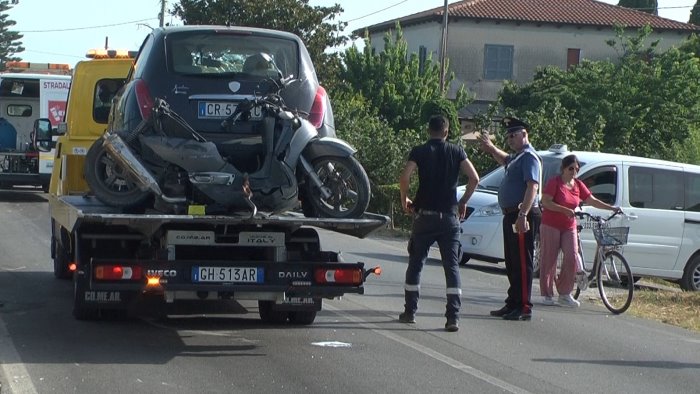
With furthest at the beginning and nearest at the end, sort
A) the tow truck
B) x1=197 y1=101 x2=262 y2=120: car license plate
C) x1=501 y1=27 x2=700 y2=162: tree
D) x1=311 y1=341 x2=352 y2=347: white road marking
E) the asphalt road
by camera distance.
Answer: x1=501 y1=27 x2=700 y2=162: tree
x1=197 y1=101 x2=262 y2=120: car license plate
x1=311 y1=341 x2=352 y2=347: white road marking
the tow truck
the asphalt road

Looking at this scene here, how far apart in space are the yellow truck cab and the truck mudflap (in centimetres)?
366

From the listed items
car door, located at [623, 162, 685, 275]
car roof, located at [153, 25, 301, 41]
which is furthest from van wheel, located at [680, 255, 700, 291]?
car roof, located at [153, 25, 301, 41]

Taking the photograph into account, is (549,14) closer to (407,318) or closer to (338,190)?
(407,318)

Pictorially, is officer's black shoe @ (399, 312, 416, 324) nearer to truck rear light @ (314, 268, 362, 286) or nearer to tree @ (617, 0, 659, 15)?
truck rear light @ (314, 268, 362, 286)

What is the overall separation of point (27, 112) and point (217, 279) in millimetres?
21361

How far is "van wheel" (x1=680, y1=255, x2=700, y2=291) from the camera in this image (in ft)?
54.7

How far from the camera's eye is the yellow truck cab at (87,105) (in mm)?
12945

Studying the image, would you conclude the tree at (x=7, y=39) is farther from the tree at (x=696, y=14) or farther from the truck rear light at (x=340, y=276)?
the truck rear light at (x=340, y=276)

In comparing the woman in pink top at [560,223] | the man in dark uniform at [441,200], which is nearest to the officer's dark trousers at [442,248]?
the man in dark uniform at [441,200]

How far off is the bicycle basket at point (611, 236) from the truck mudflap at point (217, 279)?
4.72 meters

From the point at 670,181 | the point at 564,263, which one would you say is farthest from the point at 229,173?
the point at 670,181

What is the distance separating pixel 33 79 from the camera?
92.8 ft

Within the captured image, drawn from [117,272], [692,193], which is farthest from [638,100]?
[117,272]

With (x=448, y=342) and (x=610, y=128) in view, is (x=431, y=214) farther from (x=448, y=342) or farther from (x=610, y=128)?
(x=610, y=128)
